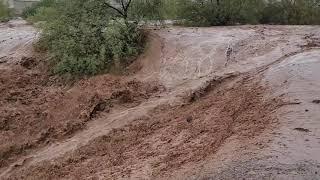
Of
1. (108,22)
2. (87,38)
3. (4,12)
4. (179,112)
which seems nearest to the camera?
(179,112)

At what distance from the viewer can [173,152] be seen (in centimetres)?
909

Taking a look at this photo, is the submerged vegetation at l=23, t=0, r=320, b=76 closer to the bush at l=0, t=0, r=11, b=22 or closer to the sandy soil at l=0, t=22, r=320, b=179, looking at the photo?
the sandy soil at l=0, t=22, r=320, b=179

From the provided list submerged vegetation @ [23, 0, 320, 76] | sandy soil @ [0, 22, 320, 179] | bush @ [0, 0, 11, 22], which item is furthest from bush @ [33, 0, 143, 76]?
bush @ [0, 0, 11, 22]

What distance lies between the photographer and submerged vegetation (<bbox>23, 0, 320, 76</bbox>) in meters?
13.8

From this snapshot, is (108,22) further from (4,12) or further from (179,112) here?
(4,12)

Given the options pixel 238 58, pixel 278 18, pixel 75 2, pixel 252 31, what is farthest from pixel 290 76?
pixel 278 18

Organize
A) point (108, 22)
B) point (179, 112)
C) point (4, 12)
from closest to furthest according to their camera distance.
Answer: point (179, 112), point (108, 22), point (4, 12)

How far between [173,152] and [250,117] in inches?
52.4

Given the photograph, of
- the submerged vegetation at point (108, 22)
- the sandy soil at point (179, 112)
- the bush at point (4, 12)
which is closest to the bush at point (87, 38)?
the submerged vegetation at point (108, 22)

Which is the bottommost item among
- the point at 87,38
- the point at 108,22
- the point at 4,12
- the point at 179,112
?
the point at 179,112

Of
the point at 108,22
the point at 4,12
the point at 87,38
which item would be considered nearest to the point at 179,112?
the point at 87,38

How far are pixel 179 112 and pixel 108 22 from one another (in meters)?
4.45

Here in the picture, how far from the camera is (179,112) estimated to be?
36.0 ft

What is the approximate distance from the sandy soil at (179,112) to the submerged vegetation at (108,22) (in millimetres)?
482
